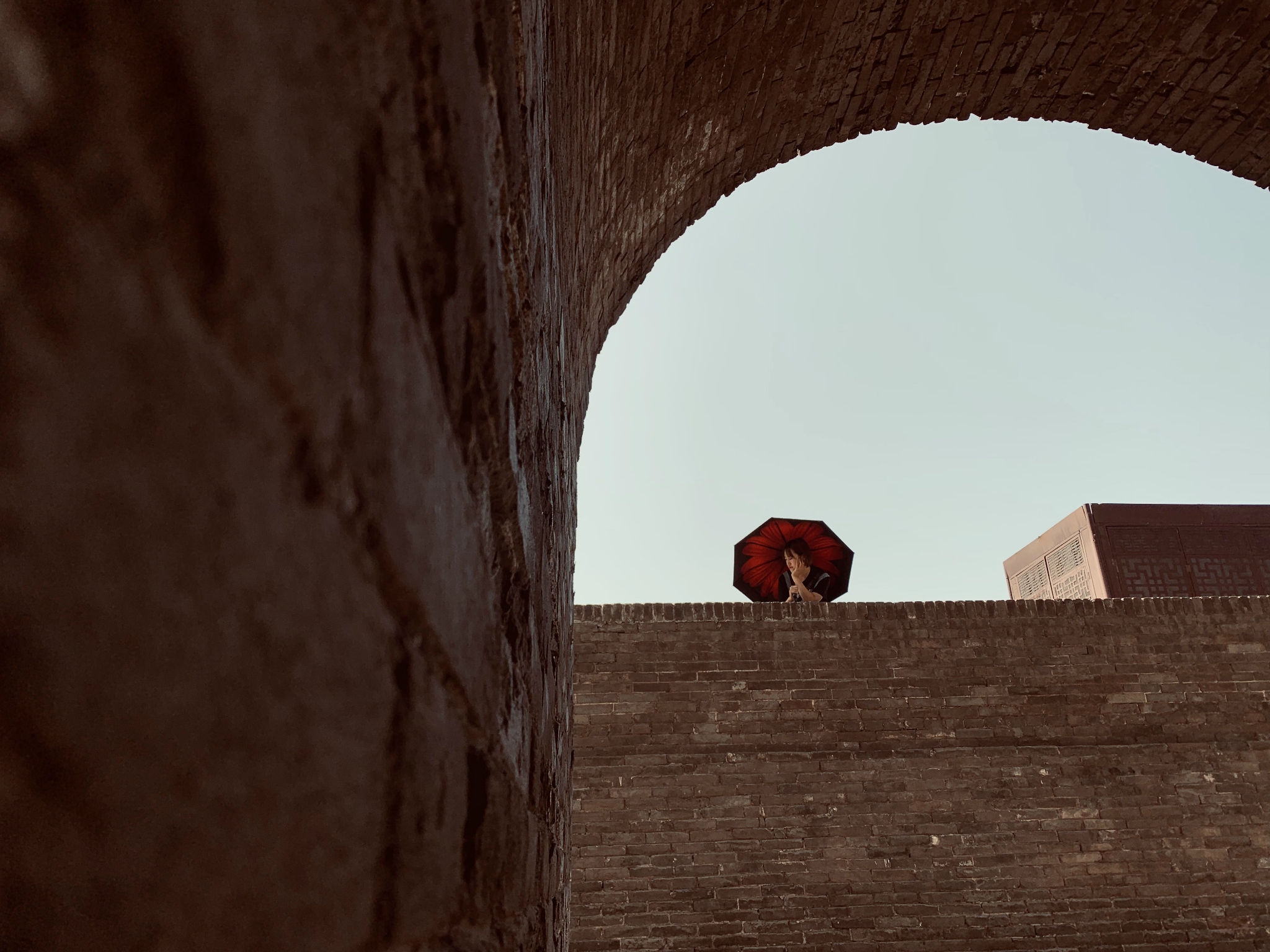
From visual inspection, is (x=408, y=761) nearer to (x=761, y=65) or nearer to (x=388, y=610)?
(x=388, y=610)

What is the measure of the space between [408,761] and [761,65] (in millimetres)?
2682

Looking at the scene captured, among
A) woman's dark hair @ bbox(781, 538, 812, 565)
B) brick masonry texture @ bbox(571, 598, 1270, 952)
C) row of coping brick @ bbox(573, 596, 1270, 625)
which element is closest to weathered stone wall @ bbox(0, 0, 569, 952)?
brick masonry texture @ bbox(571, 598, 1270, 952)

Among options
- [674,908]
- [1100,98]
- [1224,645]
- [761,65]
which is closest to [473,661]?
[761,65]

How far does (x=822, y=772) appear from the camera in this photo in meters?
6.86

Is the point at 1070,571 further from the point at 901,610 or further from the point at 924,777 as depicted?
the point at 924,777

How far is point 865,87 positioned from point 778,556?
27.9 ft

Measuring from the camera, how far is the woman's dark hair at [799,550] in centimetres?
1097

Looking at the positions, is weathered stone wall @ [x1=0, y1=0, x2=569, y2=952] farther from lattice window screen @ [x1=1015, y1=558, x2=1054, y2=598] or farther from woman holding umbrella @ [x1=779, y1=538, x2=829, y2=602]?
lattice window screen @ [x1=1015, y1=558, x2=1054, y2=598]

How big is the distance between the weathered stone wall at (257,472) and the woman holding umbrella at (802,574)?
1027cm

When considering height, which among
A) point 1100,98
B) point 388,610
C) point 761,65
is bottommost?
point 388,610

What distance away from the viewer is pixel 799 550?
11016 millimetres

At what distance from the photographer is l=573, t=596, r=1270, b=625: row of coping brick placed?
7.27 m

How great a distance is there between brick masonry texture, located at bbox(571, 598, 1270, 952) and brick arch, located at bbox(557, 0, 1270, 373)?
4.70 metres

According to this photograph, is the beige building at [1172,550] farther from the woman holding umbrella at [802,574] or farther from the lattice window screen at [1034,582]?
the woman holding umbrella at [802,574]
